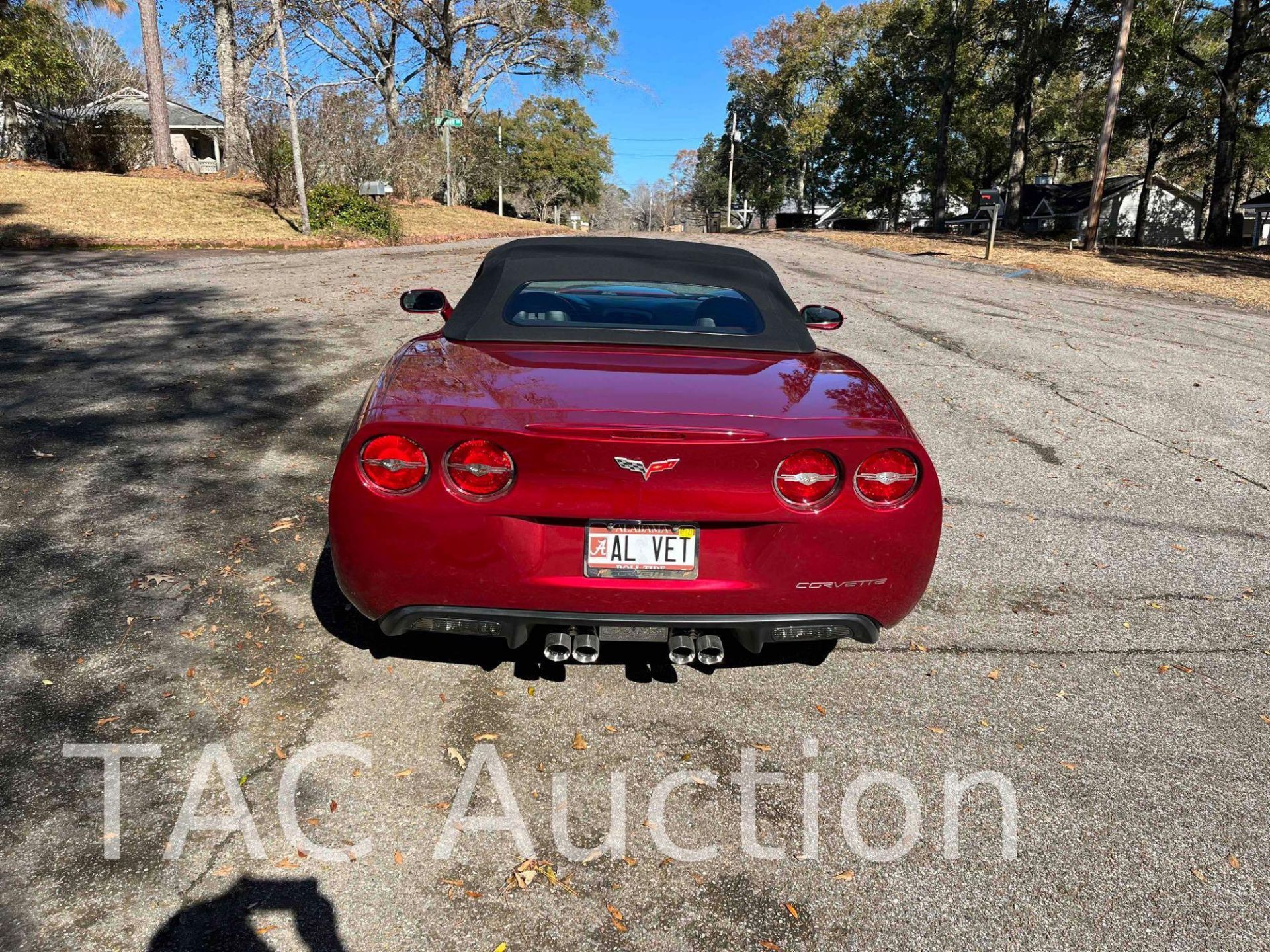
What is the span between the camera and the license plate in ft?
7.97

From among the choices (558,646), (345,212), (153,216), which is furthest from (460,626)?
(153,216)

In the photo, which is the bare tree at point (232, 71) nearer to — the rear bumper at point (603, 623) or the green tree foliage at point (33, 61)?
the green tree foliage at point (33, 61)

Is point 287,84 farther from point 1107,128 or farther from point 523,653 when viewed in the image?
point 1107,128

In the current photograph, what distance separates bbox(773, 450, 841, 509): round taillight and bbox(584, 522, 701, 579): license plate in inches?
11.6

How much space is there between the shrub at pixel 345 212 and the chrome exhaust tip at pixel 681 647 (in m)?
20.6

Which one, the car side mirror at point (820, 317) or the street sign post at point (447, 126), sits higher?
the street sign post at point (447, 126)

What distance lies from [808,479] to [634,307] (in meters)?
1.58

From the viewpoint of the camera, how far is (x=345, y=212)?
68.0ft

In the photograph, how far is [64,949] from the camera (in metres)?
1.84

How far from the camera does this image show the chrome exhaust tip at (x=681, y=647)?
2617 millimetres

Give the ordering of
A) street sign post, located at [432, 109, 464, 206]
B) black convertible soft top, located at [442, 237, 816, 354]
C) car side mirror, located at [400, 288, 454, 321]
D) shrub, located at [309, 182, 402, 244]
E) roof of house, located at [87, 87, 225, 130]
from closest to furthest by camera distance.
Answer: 1. black convertible soft top, located at [442, 237, 816, 354]
2. car side mirror, located at [400, 288, 454, 321]
3. shrub, located at [309, 182, 402, 244]
4. street sign post, located at [432, 109, 464, 206]
5. roof of house, located at [87, 87, 225, 130]

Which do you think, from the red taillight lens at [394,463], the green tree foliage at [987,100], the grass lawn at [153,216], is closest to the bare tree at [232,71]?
the grass lawn at [153,216]

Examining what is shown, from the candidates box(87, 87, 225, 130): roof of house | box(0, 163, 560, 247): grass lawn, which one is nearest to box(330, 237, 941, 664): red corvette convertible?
box(0, 163, 560, 247): grass lawn

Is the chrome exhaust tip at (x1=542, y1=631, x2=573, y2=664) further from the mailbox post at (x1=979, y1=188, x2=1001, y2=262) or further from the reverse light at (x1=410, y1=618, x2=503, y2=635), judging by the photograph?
the mailbox post at (x1=979, y1=188, x2=1001, y2=262)
